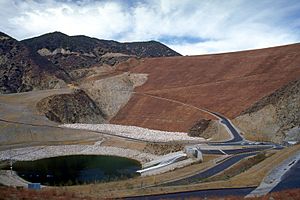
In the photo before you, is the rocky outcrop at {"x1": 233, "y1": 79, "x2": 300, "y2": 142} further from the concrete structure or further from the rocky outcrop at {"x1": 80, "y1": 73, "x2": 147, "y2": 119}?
the rocky outcrop at {"x1": 80, "y1": 73, "x2": 147, "y2": 119}

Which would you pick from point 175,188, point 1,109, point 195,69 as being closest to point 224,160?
point 175,188

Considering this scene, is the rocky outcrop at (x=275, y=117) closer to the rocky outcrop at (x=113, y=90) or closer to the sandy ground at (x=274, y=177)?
the sandy ground at (x=274, y=177)

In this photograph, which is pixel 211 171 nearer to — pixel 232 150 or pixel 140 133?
pixel 232 150

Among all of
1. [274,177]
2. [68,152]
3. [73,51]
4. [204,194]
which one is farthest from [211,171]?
[73,51]

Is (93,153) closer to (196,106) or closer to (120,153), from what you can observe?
(120,153)

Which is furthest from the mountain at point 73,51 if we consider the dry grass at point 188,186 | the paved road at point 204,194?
the paved road at point 204,194

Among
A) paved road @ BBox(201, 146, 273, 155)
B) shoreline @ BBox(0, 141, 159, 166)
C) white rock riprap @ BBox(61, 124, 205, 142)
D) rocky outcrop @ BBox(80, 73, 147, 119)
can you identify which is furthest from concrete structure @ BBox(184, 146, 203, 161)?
rocky outcrop @ BBox(80, 73, 147, 119)
